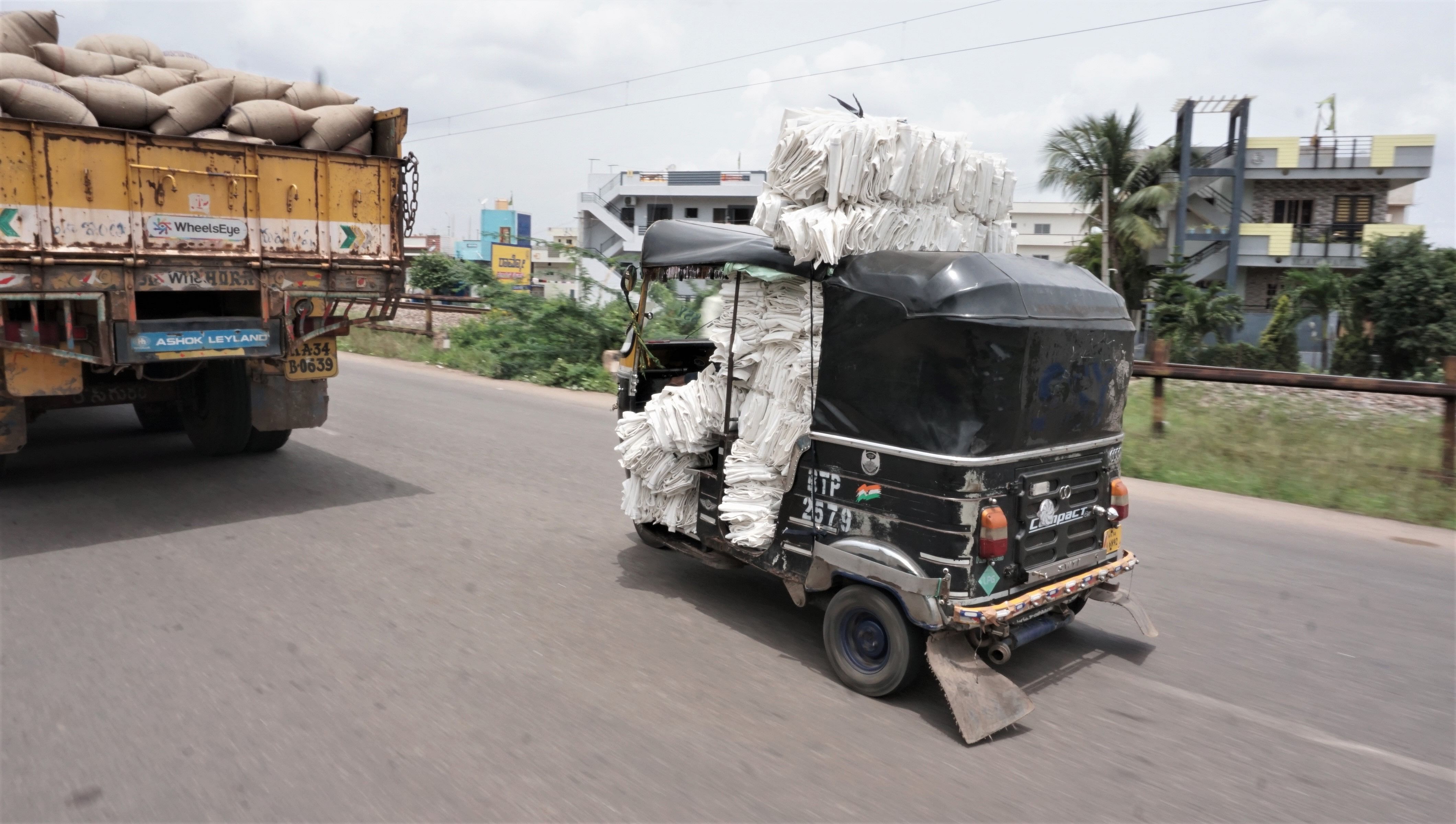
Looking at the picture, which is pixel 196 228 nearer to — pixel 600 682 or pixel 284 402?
pixel 284 402

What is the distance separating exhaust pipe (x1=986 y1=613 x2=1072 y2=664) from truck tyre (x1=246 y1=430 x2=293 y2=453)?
7013 millimetres

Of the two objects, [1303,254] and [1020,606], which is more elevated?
[1303,254]

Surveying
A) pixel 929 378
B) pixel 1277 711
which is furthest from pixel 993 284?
pixel 1277 711

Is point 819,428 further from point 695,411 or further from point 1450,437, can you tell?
point 1450,437

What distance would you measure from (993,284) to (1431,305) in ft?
74.4

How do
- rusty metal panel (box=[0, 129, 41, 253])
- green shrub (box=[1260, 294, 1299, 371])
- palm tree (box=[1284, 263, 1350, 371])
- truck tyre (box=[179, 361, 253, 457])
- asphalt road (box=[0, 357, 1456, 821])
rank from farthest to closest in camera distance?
1. palm tree (box=[1284, 263, 1350, 371])
2. green shrub (box=[1260, 294, 1299, 371])
3. truck tyre (box=[179, 361, 253, 457])
4. rusty metal panel (box=[0, 129, 41, 253])
5. asphalt road (box=[0, 357, 1456, 821])

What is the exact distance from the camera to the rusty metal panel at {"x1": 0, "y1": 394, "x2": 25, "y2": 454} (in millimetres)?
6371

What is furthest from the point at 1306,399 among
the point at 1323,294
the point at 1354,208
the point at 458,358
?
the point at 1354,208

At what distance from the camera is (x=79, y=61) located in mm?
6621

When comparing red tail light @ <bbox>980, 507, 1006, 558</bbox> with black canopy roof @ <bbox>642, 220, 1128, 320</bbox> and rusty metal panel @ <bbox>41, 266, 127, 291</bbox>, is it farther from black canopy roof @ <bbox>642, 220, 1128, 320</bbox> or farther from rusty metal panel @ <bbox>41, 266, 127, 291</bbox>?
rusty metal panel @ <bbox>41, 266, 127, 291</bbox>

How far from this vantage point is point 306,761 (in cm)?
344

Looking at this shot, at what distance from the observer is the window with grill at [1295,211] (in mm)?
29719

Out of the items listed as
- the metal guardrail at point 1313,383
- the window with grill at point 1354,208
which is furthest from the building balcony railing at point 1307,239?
the metal guardrail at point 1313,383

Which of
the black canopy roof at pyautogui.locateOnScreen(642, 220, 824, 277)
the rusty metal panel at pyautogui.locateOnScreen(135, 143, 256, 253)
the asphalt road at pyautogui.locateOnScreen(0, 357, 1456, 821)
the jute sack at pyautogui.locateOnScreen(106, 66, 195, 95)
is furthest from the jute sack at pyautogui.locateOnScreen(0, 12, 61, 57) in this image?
the black canopy roof at pyautogui.locateOnScreen(642, 220, 824, 277)
